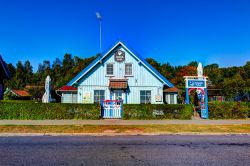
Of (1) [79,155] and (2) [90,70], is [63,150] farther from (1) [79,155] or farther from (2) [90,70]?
(2) [90,70]

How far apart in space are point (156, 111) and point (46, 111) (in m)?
8.08

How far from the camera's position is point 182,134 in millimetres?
14500

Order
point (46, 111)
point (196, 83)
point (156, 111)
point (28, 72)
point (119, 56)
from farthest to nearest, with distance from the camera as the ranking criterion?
1. point (28, 72)
2. point (119, 56)
3. point (196, 83)
4. point (156, 111)
5. point (46, 111)

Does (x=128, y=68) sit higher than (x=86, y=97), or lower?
higher

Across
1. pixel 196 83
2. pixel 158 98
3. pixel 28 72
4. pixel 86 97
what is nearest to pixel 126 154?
pixel 196 83

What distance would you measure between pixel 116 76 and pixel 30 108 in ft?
35.2

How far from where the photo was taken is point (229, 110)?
73.4 ft

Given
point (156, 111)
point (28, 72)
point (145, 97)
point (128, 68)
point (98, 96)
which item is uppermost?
point (28, 72)

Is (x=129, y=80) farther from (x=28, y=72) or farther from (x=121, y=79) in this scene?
(x=28, y=72)

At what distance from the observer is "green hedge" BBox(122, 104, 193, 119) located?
21266 mm

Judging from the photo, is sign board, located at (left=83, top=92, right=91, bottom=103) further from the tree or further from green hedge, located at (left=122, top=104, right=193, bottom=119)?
the tree

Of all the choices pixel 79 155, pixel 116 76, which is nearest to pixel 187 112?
pixel 116 76

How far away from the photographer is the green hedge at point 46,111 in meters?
20.2

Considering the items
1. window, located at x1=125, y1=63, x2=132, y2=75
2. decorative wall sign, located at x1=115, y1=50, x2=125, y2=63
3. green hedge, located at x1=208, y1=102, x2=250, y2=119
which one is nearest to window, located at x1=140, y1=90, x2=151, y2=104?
window, located at x1=125, y1=63, x2=132, y2=75
